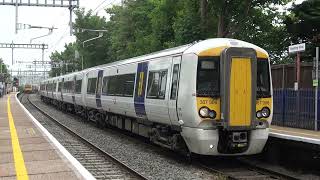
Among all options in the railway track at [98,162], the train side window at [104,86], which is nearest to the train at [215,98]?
the railway track at [98,162]

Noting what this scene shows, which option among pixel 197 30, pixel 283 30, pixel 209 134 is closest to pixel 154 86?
pixel 209 134

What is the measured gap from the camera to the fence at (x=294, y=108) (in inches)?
682

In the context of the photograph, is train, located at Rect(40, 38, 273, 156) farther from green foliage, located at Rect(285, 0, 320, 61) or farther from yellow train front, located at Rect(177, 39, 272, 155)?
green foliage, located at Rect(285, 0, 320, 61)

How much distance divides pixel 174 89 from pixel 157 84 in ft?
4.48

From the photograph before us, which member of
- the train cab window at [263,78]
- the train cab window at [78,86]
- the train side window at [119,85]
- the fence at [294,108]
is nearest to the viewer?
the train cab window at [263,78]

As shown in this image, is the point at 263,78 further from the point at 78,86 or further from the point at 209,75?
the point at 78,86

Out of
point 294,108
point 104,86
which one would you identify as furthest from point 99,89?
point 294,108

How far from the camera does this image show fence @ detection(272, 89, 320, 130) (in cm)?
1733

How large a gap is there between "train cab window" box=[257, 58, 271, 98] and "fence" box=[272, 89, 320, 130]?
579 cm

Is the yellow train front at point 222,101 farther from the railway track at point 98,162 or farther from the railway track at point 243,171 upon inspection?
the railway track at point 98,162

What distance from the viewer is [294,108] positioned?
1825cm

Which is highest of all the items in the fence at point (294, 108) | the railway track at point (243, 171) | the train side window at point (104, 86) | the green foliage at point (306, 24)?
the green foliage at point (306, 24)

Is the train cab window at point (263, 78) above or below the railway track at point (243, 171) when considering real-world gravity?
above

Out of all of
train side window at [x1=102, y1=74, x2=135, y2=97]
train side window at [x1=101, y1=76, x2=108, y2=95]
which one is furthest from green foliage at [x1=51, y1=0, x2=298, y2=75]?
train side window at [x1=102, y1=74, x2=135, y2=97]
